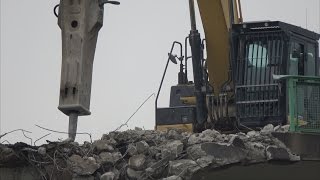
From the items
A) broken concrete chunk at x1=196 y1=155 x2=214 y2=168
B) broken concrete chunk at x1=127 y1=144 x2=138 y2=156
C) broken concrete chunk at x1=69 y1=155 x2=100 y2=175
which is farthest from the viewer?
broken concrete chunk at x1=127 y1=144 x2=138 y2=156

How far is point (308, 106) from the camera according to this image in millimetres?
9289

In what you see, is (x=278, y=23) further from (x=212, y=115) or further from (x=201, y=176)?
(x=201, y=176)

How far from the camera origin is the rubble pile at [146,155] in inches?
328

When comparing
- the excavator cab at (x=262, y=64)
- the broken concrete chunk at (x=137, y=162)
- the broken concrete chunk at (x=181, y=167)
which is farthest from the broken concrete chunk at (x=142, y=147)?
the excavator cab at (x=262, y=64)

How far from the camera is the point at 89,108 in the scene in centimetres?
807

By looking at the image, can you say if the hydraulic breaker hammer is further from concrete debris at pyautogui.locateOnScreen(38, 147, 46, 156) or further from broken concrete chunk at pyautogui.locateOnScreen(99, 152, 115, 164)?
concrete debris at pyautogui.locateOnScreen(38, 147, 46, 156)

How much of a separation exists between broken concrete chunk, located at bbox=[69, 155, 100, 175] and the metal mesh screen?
8.84 ft

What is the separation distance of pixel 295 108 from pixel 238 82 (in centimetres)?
229

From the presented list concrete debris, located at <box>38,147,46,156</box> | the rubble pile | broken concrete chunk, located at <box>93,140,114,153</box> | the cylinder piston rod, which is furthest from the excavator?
concrete debris, located at <box>38,147,46,156</box>

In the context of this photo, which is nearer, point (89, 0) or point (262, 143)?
point (89, 0)

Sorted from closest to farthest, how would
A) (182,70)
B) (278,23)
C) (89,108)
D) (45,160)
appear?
1. (89,108)
2. (45,160)
3. (278,23)
4. (182,70)

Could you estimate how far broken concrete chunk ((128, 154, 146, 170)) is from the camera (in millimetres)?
8359

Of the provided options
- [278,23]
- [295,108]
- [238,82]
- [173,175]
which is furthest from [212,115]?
[173,175]

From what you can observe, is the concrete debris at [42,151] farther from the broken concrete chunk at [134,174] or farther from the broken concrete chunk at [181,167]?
the broken concrete chunk at [181,167]
